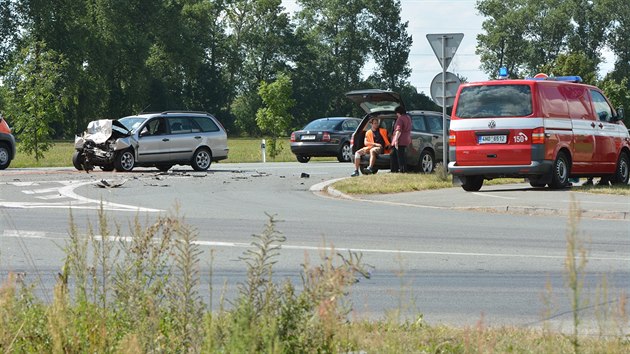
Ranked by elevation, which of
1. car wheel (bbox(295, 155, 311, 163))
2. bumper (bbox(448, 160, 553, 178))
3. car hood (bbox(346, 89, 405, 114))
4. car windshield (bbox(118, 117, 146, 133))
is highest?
car hood (bbox(346, 89, 405, 114))

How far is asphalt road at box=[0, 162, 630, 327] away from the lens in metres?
8.90

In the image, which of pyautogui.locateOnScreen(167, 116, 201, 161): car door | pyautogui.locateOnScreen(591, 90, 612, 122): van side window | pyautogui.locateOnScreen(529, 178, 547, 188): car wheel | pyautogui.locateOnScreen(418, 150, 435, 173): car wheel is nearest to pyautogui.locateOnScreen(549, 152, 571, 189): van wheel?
pyautogui.locateOnScreen(529, 178, 547, 188): car wheel

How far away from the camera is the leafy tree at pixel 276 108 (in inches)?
1957

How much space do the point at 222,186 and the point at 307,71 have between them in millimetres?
92330

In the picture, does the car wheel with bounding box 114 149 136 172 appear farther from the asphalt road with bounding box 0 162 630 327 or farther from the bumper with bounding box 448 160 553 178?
the bumper with bounding box 448 160 553 178

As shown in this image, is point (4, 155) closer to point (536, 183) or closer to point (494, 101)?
point (494, 101)

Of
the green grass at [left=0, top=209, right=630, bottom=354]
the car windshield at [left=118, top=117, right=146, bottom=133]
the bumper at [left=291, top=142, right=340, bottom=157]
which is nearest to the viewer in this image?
the green grass at [left=0, top=209, right=630, bottom=354]

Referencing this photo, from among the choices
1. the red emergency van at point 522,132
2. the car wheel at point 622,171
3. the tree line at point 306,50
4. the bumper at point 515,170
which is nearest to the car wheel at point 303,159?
the car wheel at point 622,171

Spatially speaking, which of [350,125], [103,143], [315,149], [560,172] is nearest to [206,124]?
[103,143]

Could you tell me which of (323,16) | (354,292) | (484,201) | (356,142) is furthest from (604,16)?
(354,292)

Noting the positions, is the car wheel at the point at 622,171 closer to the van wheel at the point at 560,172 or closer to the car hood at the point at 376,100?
the van wheel at the point at 560,172

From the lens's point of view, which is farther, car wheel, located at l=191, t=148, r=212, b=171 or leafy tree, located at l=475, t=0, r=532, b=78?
leafy tree, located at l=475, t=0, r=532, b=78

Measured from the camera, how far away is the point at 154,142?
31531 millimetres

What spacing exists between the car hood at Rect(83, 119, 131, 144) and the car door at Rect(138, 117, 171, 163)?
0.53m
